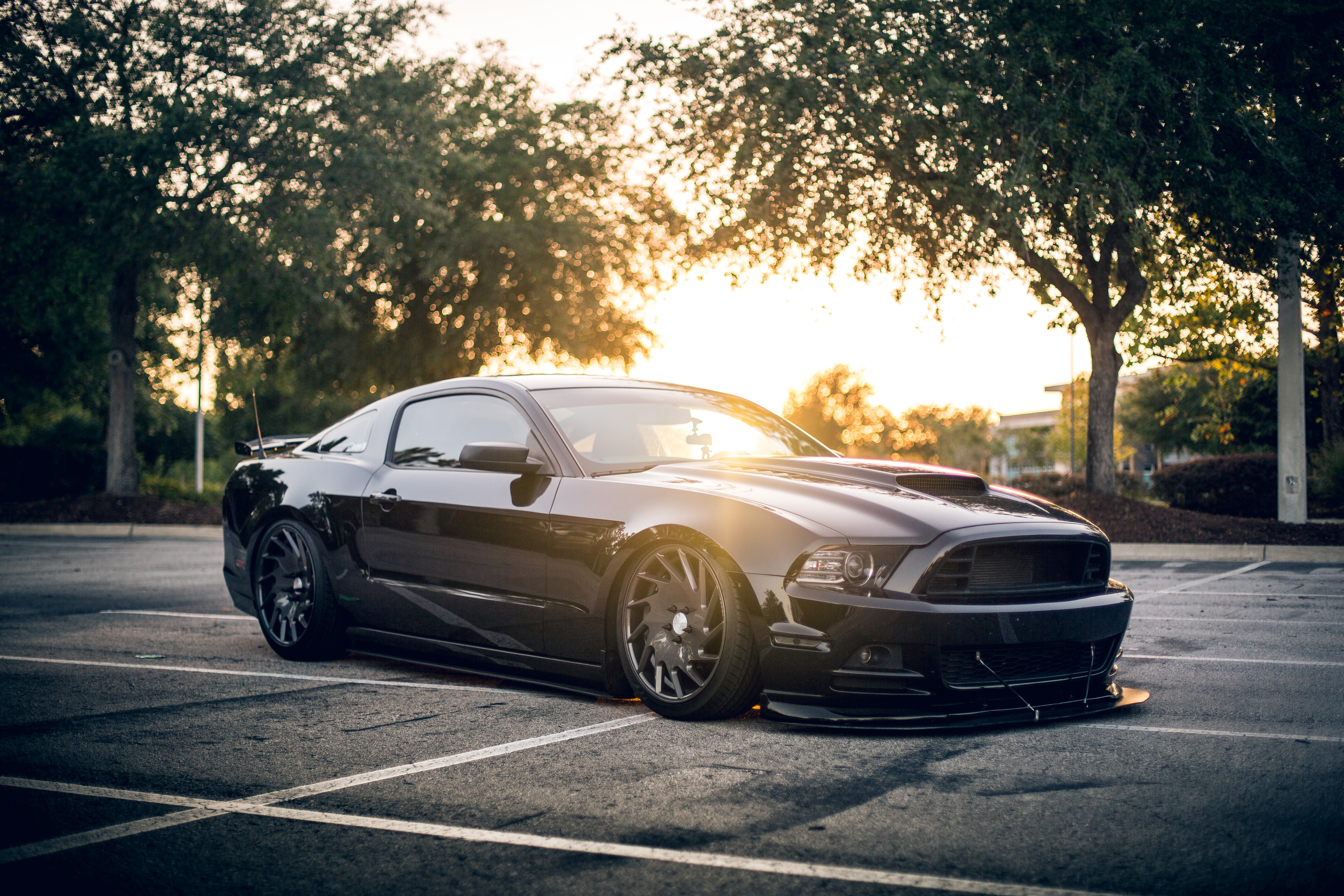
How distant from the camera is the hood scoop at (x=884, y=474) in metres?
4.73

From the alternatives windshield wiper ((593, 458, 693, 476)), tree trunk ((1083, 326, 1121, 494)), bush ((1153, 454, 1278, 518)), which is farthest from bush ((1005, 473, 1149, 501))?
windshield wiper ((593, 458, 693, 476))

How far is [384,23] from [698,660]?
19.0 metres

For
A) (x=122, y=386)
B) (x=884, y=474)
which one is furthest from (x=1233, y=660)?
(x=122, y=386)

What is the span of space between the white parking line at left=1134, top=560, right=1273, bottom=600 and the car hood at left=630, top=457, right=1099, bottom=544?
195 inches

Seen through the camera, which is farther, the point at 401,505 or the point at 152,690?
the point at 401,505

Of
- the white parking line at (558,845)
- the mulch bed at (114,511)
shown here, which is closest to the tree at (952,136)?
the mulch bed at (114,511)

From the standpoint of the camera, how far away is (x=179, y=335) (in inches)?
1167

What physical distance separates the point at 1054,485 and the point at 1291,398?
7038mm

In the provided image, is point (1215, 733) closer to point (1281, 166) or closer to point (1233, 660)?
point (1233, 660)

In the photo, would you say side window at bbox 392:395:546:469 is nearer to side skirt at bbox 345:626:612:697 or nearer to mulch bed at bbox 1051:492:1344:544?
side skirt at bbox 345:626:612:697

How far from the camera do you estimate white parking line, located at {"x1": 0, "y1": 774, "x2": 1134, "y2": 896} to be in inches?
107

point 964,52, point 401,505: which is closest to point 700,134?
point 964,52

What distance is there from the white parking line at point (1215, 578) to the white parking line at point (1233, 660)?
308cm

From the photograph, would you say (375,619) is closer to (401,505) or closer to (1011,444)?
(401,505)
